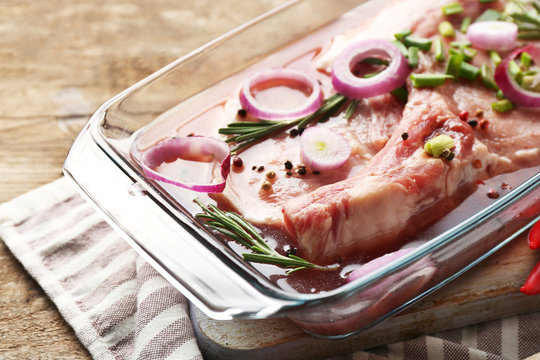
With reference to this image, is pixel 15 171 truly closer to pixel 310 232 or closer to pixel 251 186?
pixel 251 186

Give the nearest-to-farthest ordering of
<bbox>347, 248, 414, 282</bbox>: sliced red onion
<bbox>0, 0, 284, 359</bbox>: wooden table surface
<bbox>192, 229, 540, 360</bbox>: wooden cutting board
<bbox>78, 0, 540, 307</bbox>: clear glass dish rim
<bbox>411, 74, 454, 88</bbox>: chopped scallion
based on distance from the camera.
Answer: <bbox>78, 0, 540, 307</bbox>: clear glass dish rim < <bbox>347, 248, 414, 282</bbox>: sliced red onion < <bbox>192, 229, 540, 360</bbox>: wooden cutting board < <bbox>0, 0, 284, 359</bbox>: wooden table surface < <bbox>411, 74, 454, 88</bbox>: chopped scallion

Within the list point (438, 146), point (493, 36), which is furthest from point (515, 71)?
point (438, 146)

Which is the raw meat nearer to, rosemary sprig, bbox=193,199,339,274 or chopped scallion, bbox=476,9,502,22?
rosemary sprig, bbox=193,199,339,274

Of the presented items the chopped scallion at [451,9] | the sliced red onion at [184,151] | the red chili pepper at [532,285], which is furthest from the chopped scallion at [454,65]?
the sliced red onion at [184,151]

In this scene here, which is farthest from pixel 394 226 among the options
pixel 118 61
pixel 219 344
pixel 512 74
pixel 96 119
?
pixel 118 61

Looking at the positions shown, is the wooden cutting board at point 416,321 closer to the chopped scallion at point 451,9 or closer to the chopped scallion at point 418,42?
the chopped scallion at point 418,42

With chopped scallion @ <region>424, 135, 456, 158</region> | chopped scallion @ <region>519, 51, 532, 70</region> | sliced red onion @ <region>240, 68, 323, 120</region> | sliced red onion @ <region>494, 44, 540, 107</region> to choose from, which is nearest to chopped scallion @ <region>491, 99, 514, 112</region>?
sliced red onion @ <region>494, 44, 540, 107</region>
